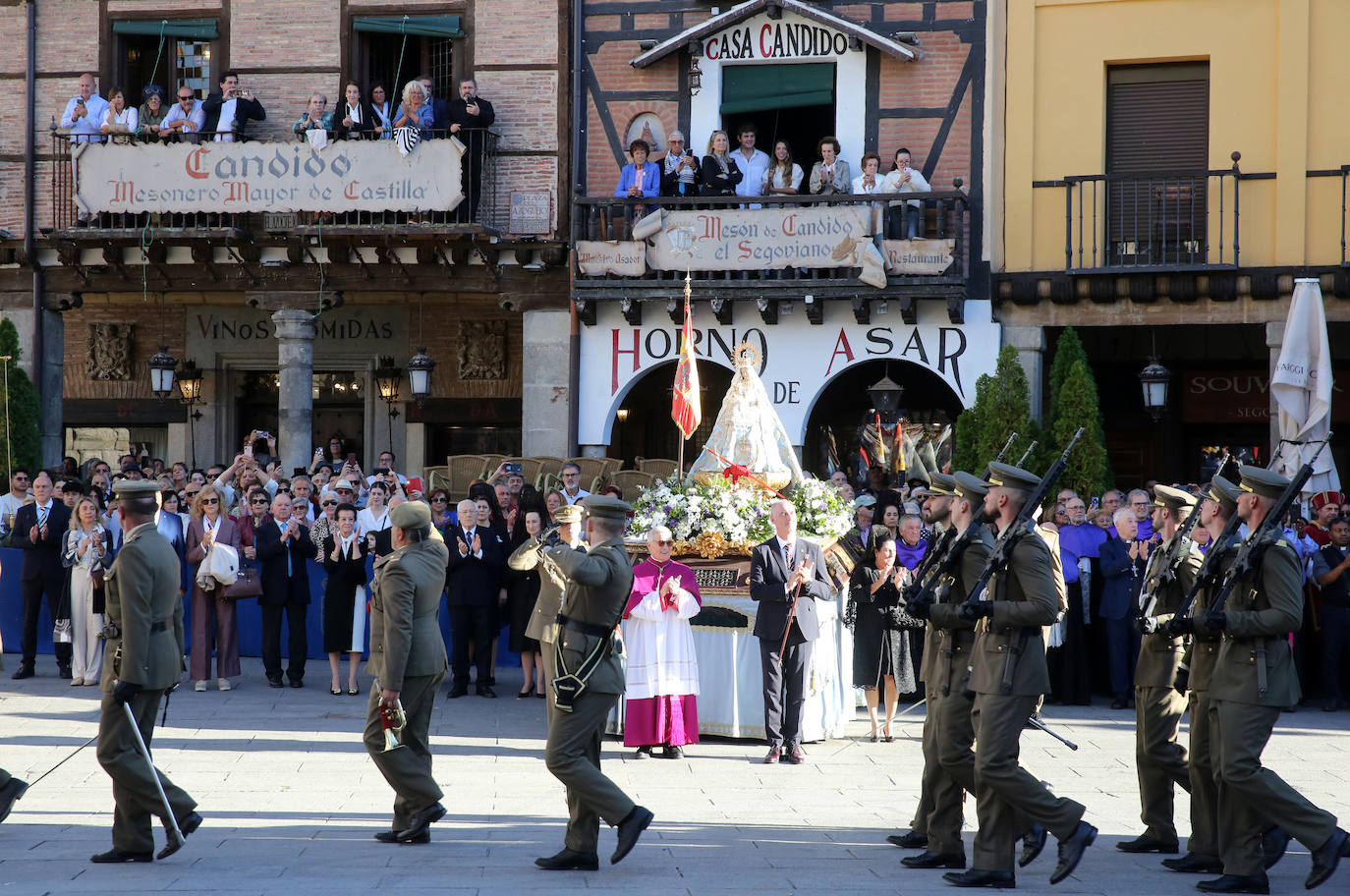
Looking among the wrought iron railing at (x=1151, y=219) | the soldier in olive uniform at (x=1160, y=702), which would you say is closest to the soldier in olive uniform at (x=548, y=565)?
the soldier in olive uniform at (x=1160, y=702)

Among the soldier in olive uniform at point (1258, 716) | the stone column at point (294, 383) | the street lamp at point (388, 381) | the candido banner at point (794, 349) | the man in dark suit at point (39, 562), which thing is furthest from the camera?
the street lamp at point (388, 381)

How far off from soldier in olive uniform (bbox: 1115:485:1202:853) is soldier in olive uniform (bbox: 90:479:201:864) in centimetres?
476

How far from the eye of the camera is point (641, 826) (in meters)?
7.42

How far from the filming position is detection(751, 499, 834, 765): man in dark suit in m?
10.7

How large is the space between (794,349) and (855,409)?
320 centimetres

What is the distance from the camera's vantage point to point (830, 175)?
18.1 metres

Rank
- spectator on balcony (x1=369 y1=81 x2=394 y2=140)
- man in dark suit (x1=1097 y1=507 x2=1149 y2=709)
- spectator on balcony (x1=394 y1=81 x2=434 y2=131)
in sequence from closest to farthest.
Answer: man in dark suit (x1=1097 y1=507 x2=1149 y2=709) → spectator on balcony (x1=394 y1=81 x2=434 y2=131) → spectator on balcony (x1=369 y1=81 x2=394 y2=140)

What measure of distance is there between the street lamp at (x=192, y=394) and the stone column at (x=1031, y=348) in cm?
1128

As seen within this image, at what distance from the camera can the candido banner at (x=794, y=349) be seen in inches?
721

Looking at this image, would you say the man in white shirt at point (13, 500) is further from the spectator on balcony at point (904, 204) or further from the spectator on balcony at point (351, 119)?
the spectator on balcony at point (904, 204)

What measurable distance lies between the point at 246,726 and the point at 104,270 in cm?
1016

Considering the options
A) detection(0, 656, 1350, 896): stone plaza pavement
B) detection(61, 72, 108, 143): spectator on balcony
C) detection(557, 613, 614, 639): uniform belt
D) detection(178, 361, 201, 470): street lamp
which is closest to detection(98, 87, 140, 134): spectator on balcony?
detection(61, 72, 108, 143): spectator on balcony

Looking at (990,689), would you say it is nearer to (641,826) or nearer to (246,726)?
(641,826)

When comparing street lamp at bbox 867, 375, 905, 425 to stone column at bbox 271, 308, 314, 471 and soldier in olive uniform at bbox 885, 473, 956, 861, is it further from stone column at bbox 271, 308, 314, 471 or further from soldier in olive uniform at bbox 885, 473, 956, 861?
soldier in olive uniform at bbox 885, 473, 956, 861
